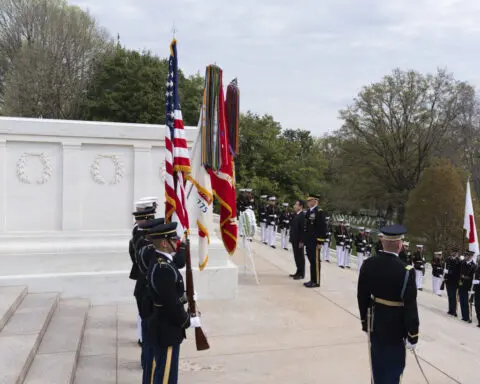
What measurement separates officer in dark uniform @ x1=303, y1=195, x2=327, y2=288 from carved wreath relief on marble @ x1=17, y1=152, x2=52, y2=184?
4358 millimetres

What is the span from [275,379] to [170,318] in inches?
56.3

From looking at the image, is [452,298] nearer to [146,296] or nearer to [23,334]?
[146,296]

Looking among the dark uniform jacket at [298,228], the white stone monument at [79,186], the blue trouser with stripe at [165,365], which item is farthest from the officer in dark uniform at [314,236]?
the blue trouser with stripe at [165,365]

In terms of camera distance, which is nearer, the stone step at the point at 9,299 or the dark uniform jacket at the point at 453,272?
the stone step at the point at 9,299

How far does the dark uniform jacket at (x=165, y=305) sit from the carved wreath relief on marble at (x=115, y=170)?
370 centimetres

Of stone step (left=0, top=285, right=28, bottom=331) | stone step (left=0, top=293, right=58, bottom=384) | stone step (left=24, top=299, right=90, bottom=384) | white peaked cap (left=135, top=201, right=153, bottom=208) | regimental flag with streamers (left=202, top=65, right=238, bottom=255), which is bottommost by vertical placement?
stone step (left=24, top=299, right=90, bottom=384)

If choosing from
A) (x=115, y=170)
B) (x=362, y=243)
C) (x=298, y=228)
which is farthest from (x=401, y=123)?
(x=115, y=170)

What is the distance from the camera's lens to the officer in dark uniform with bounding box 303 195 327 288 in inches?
307

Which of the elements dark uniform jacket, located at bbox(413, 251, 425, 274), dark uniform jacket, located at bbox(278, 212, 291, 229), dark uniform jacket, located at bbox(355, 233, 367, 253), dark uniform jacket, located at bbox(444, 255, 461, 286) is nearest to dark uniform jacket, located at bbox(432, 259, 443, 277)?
dark uniform jacket, located at bbox(413, 251, 425, 274)

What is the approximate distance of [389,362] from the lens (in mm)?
3617

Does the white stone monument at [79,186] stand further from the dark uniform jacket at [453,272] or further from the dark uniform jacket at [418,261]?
the dark uniform jacket at [418,261]

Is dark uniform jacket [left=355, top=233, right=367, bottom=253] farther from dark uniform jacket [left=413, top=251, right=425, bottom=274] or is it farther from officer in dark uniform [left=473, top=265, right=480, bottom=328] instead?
officer in dark uniform [left=473, top=265, right=480, bottom=328]

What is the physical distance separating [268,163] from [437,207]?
1051 centimetres

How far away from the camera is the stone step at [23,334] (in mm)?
3738
